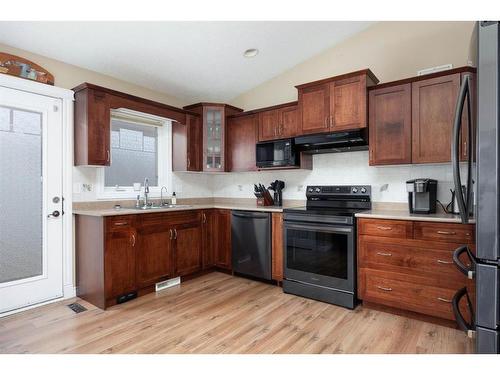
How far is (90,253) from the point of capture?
3012mm

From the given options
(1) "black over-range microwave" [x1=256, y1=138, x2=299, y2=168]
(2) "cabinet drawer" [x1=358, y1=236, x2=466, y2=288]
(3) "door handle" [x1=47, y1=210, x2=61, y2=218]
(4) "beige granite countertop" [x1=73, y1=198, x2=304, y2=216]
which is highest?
(1) "black over-range microwave" [x1=256, y1=138, x2=299, y2=168]

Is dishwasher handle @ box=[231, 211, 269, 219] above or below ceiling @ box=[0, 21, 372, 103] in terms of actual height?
below

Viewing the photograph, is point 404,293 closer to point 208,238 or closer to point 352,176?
point 352,176

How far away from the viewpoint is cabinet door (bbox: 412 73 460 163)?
2.64 meters

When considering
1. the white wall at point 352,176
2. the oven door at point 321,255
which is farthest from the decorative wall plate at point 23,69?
the oven door at point 321,255

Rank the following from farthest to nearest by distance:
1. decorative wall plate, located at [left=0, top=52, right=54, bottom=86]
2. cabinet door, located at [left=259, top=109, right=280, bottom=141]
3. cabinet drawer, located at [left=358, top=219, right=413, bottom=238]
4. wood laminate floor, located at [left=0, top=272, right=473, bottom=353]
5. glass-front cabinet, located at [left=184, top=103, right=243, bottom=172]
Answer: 1. glass-front cabinet, located at [left=184, top=103, right=243, bottom=172]
2. cabinet door, located at [left=259, top=109, right=280, bottom=141]
3. decorative wall plate, located at [left=0, top=52, right=54, bottom=86]
4. cabinet drawer, located at [left=358, top=219, right=413, bottom=238]
5. wood laminate floor, located at [left=0, top=272, right=473, bottom=353]

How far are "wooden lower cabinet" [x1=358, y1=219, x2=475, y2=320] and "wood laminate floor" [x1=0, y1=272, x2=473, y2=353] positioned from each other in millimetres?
180

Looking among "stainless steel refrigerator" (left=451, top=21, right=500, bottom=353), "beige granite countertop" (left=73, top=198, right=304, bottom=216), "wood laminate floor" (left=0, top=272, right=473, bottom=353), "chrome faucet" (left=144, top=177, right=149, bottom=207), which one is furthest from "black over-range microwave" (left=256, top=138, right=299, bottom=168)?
"stainless steel refrigerator" (left=451, top=21, right=500, bottom=353)

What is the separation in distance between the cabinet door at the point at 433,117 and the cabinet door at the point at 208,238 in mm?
2535

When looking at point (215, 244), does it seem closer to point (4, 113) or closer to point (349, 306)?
point (349, 306)

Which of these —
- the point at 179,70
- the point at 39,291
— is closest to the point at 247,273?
the point at 39,291

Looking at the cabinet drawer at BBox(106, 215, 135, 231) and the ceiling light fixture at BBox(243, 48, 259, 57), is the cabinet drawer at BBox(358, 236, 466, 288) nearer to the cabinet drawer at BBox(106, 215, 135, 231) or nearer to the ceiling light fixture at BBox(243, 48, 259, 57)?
the cabinet drawer at BBox(106, 215, 135, 231)

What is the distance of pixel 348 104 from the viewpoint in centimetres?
310

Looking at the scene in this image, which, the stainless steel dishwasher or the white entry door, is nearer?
the white entry door
